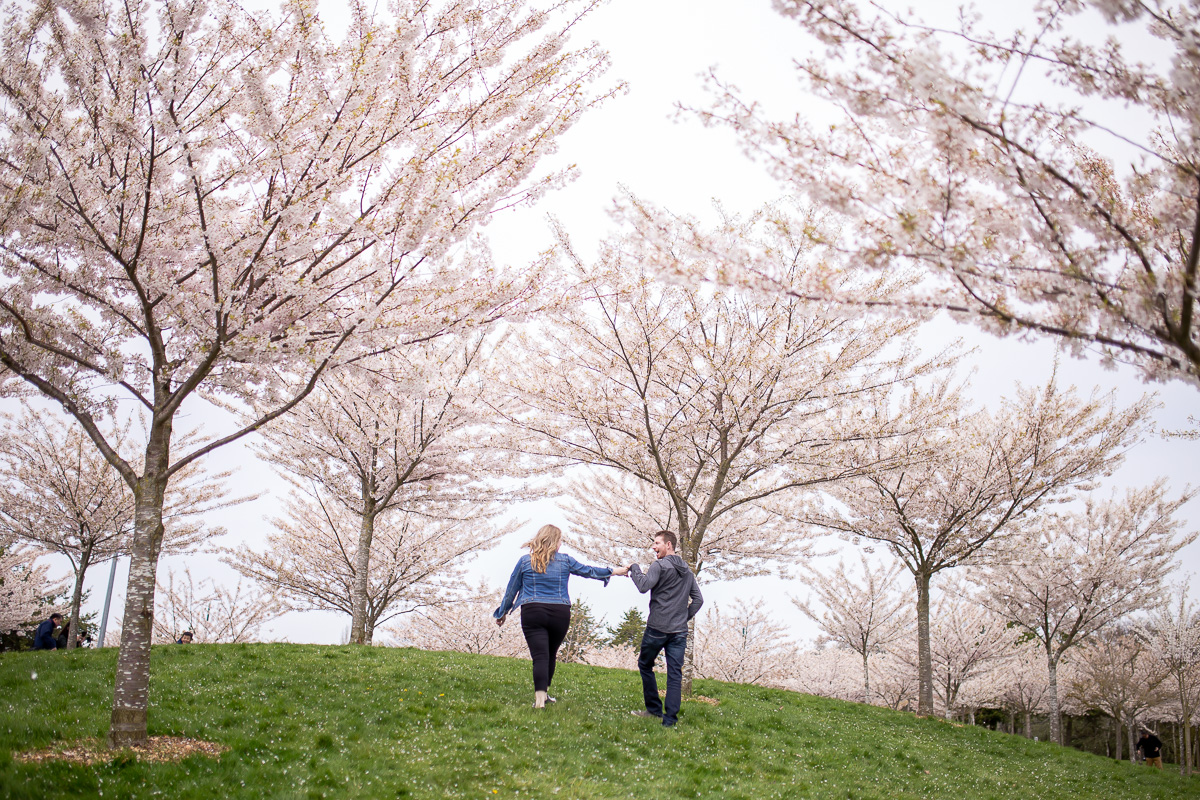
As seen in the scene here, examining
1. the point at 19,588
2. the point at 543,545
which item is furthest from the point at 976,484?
the point at 19,588

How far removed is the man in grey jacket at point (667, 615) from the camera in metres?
6.41

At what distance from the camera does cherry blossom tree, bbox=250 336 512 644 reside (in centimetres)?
1125

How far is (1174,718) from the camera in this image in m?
25.5

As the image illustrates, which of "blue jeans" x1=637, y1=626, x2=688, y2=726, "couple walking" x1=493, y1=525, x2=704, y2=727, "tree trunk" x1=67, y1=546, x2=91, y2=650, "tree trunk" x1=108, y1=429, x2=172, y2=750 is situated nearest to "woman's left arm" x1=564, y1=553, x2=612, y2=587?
"couple walking" x1=493, y1=525, x2=704, y2=727

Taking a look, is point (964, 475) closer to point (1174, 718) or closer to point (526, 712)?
point (526, 712)

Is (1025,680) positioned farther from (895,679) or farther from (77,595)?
(77,595)

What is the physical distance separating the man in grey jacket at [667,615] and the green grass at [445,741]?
1.35 feet

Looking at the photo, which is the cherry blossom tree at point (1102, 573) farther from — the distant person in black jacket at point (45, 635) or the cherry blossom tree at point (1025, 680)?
the distant person in black jacket at point (45, 635)

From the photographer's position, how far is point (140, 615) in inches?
182

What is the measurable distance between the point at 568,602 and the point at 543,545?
68 centimetres

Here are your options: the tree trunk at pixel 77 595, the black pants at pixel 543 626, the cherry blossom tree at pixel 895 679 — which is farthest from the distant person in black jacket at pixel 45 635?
the cherry blossom tree at pixel 895 679

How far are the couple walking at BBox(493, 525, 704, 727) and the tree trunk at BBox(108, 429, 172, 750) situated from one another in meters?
2.87

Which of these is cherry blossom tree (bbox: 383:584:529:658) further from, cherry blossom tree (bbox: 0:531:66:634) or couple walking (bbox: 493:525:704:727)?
couple walking (bbox: 493:525:704:727)

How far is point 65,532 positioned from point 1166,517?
28.2 meters
